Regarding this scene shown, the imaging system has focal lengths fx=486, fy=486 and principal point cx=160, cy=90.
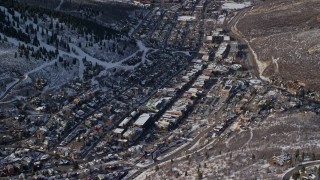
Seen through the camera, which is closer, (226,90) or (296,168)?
(296,168)

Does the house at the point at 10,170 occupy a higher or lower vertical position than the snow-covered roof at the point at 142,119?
lower

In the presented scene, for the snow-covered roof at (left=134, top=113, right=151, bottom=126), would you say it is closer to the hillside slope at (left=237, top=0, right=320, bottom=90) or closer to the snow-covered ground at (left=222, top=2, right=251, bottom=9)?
the hillside slope at (left=237, top=0, right=320, bottom=90)

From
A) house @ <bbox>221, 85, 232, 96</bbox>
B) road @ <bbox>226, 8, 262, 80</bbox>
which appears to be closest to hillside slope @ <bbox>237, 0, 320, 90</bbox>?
road @ <bbox>226, 8, 262, 80</bbox>

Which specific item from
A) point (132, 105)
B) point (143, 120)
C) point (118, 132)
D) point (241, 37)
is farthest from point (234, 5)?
point (118, 132)

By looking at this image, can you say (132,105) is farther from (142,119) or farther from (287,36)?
(287,36)

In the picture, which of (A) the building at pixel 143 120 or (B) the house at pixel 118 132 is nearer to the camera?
(B) the house at pixel 118 132

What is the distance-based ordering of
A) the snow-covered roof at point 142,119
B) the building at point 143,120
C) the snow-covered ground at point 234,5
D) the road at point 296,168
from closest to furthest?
1. the road at point 296,168
2. the building at point 143,120
3. the snow-covered roof at point 142,119
4. the snow-covered ground at point 234,5

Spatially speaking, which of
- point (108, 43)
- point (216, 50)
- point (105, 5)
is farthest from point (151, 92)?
point (105, 5)

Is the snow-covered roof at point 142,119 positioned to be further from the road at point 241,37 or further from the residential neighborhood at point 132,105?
the road at point 241,37

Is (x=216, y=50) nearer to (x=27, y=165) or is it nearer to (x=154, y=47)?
(x=154, y=47)

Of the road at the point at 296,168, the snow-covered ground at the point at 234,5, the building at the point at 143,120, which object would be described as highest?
the snow-covered ground at the point at 234,5

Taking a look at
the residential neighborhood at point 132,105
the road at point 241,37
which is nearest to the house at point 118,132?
the residential neighborhood at point 132,105
